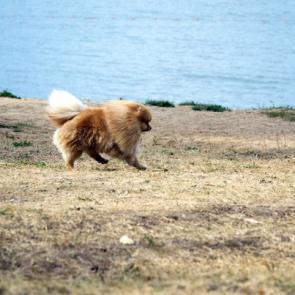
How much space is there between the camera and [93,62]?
3447 centimetres

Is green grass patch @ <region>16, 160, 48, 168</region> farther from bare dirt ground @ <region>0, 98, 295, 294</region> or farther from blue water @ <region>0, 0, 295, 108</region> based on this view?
blue water @ <region>0, 0, 295, 108</region>

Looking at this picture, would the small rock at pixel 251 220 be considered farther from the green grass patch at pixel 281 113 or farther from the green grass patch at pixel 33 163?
the green grass patch at pixel 281 113

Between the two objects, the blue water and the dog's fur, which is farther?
Result: the blue water

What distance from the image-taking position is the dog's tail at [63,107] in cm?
917

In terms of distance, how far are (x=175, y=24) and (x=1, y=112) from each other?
4029cm

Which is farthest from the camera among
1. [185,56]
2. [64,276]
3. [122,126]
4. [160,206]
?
[185,56]

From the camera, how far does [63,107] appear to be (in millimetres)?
9172

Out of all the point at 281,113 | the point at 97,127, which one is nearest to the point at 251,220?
the point at 97,127

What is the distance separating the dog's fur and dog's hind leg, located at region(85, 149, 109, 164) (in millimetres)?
11

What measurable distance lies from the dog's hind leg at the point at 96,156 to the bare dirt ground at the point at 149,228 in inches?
3.9

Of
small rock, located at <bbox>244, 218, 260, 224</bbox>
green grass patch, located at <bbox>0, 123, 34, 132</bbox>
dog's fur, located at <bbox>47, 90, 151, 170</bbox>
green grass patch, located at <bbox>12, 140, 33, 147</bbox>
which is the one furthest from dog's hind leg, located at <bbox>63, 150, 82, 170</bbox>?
green grass patch, located at <bbox>0, 123, 34, 132</bbox>

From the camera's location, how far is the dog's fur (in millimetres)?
9023

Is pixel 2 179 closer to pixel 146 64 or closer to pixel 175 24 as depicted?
pixel 146 64

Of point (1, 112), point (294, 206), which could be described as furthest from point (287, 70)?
point (294, 206)
